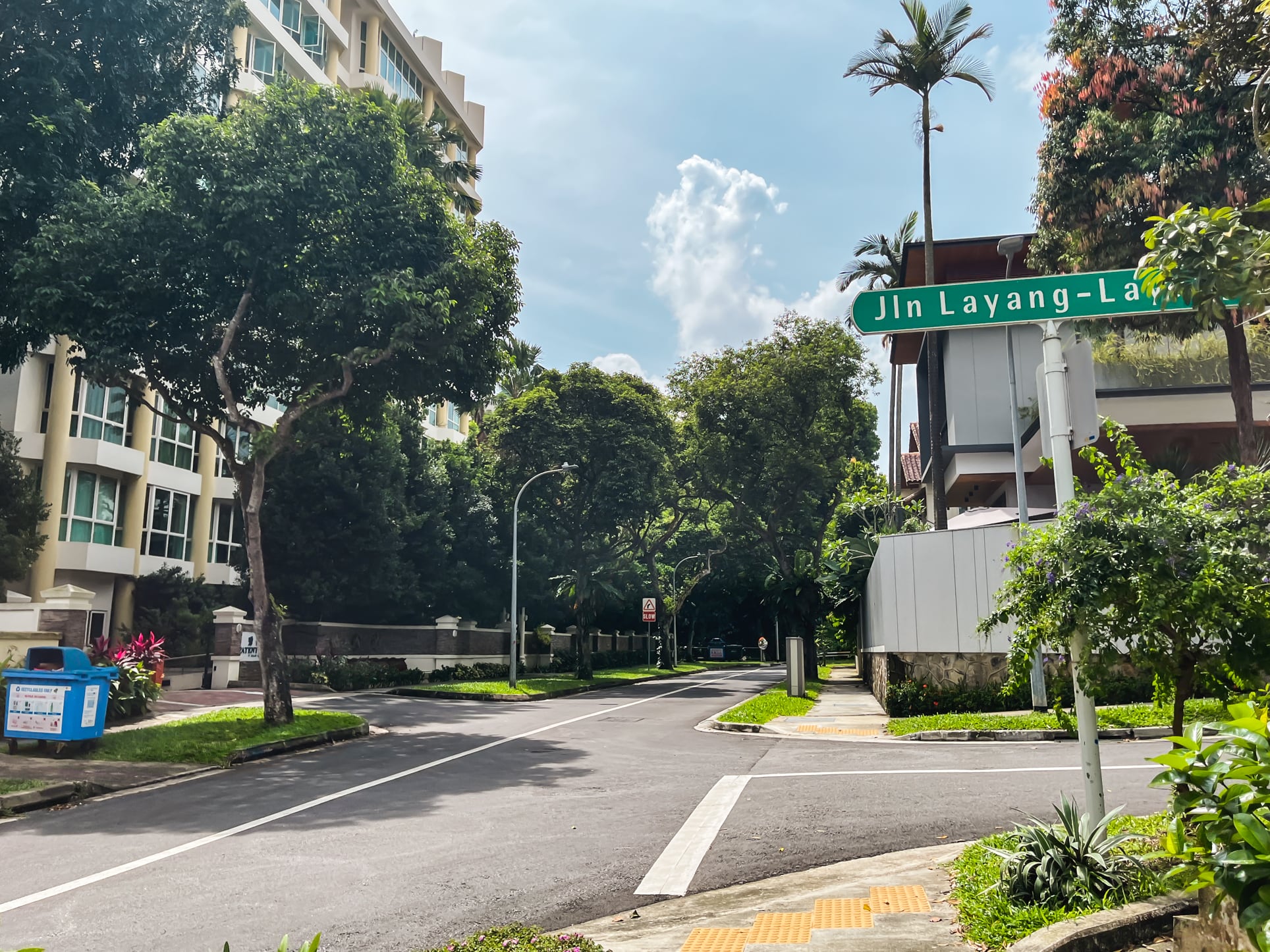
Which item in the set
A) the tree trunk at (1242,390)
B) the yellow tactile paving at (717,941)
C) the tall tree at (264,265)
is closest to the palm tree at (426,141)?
the tall tree at (264,265)

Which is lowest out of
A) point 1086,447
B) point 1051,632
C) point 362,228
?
point 1051,632

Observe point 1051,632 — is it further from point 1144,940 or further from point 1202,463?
point 1202,463

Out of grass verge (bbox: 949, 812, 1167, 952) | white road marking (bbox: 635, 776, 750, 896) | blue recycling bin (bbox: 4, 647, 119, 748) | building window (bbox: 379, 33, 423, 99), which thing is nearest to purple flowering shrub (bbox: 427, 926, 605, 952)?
white road marking (bbox: 635, 776, 750, 896)

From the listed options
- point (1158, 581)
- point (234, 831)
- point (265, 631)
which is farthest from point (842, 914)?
point (265, 631)

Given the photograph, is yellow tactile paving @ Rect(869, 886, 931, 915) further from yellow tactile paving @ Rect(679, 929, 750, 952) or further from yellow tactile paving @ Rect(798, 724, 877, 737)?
yellow tactile paving @ Rect(798, 724, 877, 737)

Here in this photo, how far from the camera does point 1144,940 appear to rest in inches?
188

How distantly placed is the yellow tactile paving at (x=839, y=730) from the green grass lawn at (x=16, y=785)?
1169cm

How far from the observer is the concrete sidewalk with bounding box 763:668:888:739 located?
17.0m

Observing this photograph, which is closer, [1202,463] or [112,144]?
[112,144]

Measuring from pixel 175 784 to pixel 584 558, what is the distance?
30.9 meters

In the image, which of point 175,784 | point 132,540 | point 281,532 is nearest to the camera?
point 175,784

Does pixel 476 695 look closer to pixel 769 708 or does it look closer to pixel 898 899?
pixel 769 708

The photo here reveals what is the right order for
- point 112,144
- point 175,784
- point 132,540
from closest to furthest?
point 175,784 → point 112,144 → point 132,540

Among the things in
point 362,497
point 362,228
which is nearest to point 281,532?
point 362,497
